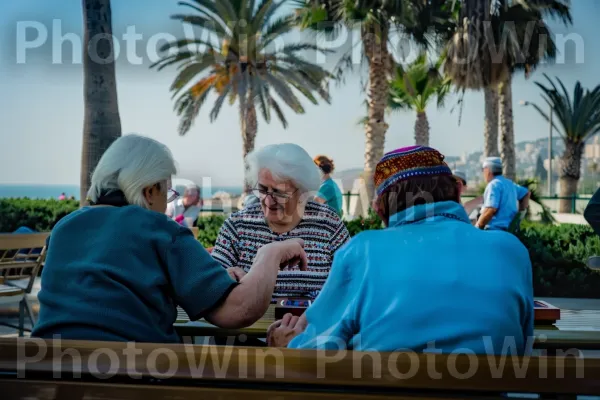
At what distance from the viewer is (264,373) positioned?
1.62 m

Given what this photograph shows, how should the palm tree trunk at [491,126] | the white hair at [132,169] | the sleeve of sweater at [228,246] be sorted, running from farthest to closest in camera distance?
the palm tree trunk at [491,126] → the sleeve of sweater at [228,246] → the white hair at [132,169]

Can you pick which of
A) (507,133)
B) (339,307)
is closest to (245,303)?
(339,307)

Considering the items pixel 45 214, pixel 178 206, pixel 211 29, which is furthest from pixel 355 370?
pixel 211 29

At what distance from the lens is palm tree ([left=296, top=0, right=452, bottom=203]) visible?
18984 mm

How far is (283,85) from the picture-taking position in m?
23.8

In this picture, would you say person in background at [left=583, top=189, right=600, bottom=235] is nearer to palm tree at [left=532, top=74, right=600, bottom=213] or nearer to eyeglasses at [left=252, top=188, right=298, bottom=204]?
eyeglasses at [left=252, top=188, right=298, bottom=204]

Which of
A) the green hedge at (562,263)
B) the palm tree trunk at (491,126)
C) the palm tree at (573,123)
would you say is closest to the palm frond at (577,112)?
the palm tree at (573,123)

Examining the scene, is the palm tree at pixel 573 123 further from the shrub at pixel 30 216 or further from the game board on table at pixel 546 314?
the game board on table at pixel 546 314

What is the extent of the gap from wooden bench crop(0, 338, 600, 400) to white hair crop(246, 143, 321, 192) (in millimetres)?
2140

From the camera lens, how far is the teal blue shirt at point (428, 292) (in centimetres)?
195

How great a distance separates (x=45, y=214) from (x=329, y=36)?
8576mm

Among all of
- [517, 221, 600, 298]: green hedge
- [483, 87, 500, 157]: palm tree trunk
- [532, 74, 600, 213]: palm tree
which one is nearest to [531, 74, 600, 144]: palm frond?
[532, 74, 600, 213]: palm tree

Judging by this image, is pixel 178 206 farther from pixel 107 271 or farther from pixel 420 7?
pixel 420 7

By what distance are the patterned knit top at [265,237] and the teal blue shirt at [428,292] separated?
157 centimetres
